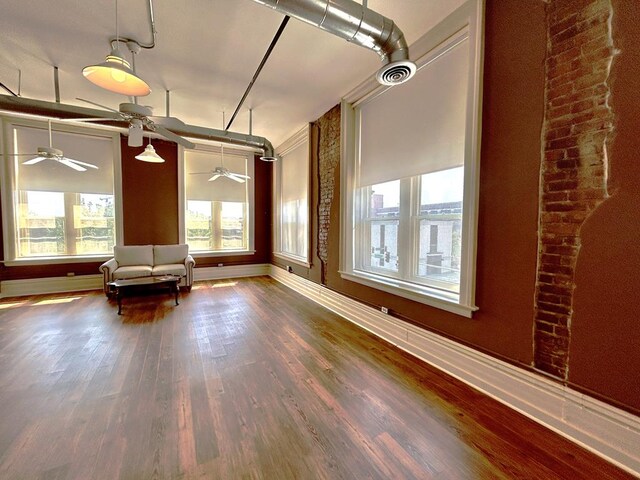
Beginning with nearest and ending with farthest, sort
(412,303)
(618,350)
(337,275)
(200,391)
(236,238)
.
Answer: (618,350)
(200,391)
(412,303)
(337,275)
(236,238)

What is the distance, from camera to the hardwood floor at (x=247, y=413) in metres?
1.44

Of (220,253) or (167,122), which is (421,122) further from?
(220,253)

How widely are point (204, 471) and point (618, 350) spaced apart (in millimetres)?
2466

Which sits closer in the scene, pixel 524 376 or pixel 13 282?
pixel 524 376

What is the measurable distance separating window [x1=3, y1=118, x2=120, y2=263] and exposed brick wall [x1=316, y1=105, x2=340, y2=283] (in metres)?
4.35

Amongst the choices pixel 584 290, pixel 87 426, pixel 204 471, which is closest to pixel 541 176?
pixel 584 290

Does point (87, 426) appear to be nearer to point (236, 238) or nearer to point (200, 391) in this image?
point (200, 391)

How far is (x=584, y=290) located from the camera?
162 centimetres

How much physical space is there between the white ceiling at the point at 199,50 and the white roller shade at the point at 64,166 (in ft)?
4.27

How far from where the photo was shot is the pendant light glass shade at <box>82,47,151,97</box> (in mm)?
1751

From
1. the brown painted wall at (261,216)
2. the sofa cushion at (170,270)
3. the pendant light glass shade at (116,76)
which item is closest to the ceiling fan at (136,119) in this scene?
the pendant light glass shade at (116,76)

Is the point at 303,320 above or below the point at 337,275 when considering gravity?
below

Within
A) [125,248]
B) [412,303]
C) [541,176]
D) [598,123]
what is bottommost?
[412,303]

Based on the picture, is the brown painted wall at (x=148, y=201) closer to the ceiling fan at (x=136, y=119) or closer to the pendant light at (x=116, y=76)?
the ceiling fan at (x=136, y=119)
